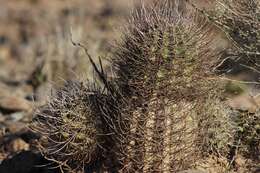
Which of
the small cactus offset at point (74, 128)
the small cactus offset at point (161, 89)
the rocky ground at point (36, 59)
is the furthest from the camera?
the rocky ground at point (36, 59)

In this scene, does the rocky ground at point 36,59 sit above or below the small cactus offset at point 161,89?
above

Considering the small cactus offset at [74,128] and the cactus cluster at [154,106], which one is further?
the small cactus offset at [74,128]

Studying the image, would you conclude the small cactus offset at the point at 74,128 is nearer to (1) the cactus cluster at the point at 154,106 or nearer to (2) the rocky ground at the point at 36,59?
(1) the cactus cluster at the point at 154,106

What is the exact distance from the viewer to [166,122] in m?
5.96

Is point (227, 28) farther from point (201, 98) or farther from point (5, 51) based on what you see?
point (5, 51)

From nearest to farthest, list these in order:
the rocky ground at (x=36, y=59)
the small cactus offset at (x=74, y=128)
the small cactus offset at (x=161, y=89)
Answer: the small cactus offset at (x=161, y=89) → the small cactus offset at (x=74, y=128) → the rocky ground at (x=36, y=59)

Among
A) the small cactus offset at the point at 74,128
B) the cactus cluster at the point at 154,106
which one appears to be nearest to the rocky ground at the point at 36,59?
the small cactus offset at the point at 74,128

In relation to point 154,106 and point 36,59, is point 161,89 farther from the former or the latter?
point 36,59

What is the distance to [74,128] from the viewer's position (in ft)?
20.7

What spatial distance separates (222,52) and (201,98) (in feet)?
2.21

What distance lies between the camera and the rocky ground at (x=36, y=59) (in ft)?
25.1

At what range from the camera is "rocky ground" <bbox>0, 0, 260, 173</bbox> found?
766 cm

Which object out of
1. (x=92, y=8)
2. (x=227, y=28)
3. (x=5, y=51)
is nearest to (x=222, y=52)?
(x=227, y=28)

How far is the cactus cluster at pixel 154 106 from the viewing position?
5.89 metres
